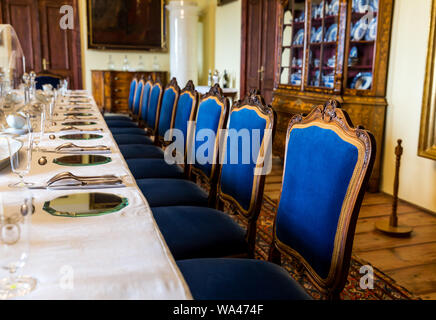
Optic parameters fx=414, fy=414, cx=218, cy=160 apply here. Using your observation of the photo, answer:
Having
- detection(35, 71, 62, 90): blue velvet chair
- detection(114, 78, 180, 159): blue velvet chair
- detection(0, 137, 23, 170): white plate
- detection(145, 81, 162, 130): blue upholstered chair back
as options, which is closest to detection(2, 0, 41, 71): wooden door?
detection(35, 71, 62, 90): blue velvet chair

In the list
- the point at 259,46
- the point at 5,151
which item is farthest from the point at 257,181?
the point at 259,46

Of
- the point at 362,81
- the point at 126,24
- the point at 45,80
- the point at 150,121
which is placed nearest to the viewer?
the point at 362,81

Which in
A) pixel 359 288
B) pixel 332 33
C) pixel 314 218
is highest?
pixel 332 33

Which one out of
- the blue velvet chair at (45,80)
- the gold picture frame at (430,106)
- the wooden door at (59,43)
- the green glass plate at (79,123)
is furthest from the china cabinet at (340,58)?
the wooden door at (59,43)

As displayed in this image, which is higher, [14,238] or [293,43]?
[293,43]

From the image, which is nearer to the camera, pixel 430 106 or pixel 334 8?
pixel 430 106

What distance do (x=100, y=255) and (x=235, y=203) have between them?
0.97 m

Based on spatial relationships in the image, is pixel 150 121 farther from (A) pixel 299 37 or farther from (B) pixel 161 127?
(A) pixel 299 37

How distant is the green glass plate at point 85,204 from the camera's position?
1030 mm

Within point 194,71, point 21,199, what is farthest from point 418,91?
point 194,71

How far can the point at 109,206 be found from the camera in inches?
42.7

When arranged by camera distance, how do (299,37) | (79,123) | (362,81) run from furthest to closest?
(299,37), (362,81), (79,123)

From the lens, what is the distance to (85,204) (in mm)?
1088
